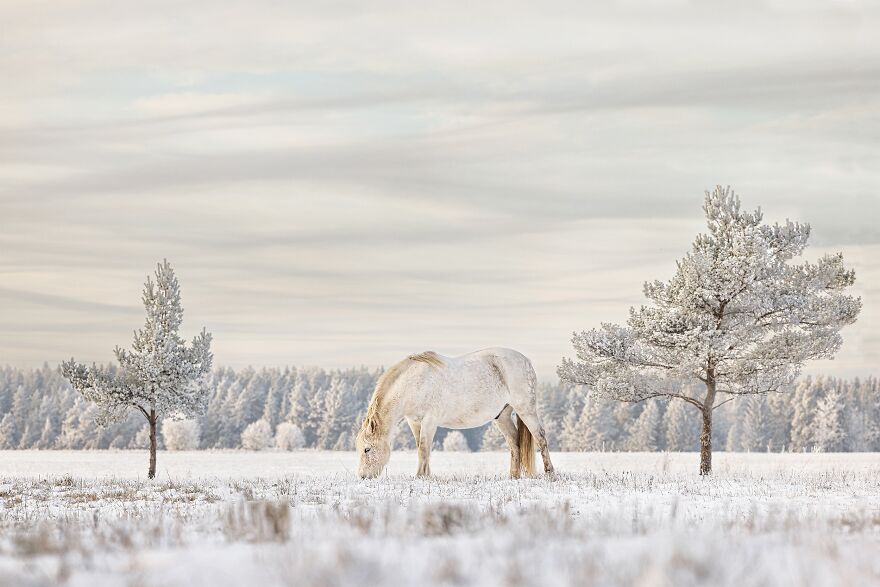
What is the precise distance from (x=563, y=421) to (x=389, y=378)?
101 metres

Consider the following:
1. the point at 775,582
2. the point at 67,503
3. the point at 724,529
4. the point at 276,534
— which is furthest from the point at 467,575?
the point at 67,503

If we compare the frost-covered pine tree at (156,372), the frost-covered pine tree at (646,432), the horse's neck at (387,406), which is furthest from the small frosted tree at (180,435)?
the horse's neck at (387,406)

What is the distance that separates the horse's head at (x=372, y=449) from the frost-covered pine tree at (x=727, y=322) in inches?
364

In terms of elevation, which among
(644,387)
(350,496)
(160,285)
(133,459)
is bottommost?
(133,459)

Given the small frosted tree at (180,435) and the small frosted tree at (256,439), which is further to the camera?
the small frosted tree at (256,439)

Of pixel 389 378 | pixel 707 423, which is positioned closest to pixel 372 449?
pixel 389 378

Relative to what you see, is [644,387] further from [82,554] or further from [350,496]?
[82,554]

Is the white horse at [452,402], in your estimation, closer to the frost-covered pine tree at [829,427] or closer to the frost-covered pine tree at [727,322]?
the frost-covered pine tree at [727,322]

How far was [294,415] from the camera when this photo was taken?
125 m

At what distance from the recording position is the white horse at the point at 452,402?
20031 mm

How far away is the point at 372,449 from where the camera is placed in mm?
19938

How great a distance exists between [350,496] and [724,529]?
7.30 m

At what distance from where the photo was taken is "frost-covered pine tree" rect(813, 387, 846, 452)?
337ft

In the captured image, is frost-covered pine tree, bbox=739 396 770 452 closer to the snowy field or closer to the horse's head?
the horse's head
